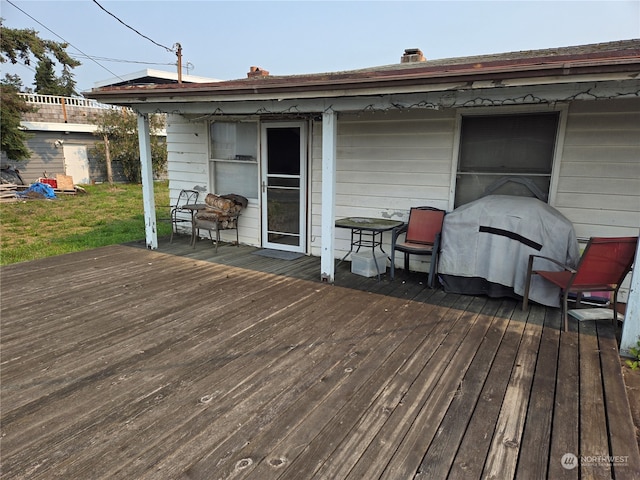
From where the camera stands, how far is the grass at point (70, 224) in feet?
19.9

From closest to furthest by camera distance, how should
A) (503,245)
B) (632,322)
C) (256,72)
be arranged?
1. (632,322)
2. (503,245)
3. (256,72)

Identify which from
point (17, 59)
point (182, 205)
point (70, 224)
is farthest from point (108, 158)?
point (182, 205)

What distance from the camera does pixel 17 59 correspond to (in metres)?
14.8

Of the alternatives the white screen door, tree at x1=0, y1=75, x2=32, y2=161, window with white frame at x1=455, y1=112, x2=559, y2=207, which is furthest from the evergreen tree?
window with white frame at x1=455, y1=112, x2=559, y2=207

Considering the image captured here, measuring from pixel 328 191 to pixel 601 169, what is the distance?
272cm

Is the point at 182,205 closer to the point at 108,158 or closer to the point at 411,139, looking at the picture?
the point at 411,139

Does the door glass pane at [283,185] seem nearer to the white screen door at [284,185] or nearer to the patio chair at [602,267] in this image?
the white screen door at [284,185]

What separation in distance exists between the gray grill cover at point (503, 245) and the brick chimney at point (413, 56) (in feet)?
12.8

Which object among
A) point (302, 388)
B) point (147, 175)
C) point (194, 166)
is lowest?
point (302, 388)

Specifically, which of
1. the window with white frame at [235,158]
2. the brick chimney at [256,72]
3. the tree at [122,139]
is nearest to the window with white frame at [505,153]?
the window with white frame at [235,158]

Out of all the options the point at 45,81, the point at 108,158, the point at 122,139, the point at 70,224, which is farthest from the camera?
the point at 45,81

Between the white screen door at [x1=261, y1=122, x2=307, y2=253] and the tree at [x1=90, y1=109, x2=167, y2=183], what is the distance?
1013 cm

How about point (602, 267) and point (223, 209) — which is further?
point (223, 209)

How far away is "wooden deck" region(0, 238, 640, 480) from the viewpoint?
1692mm
